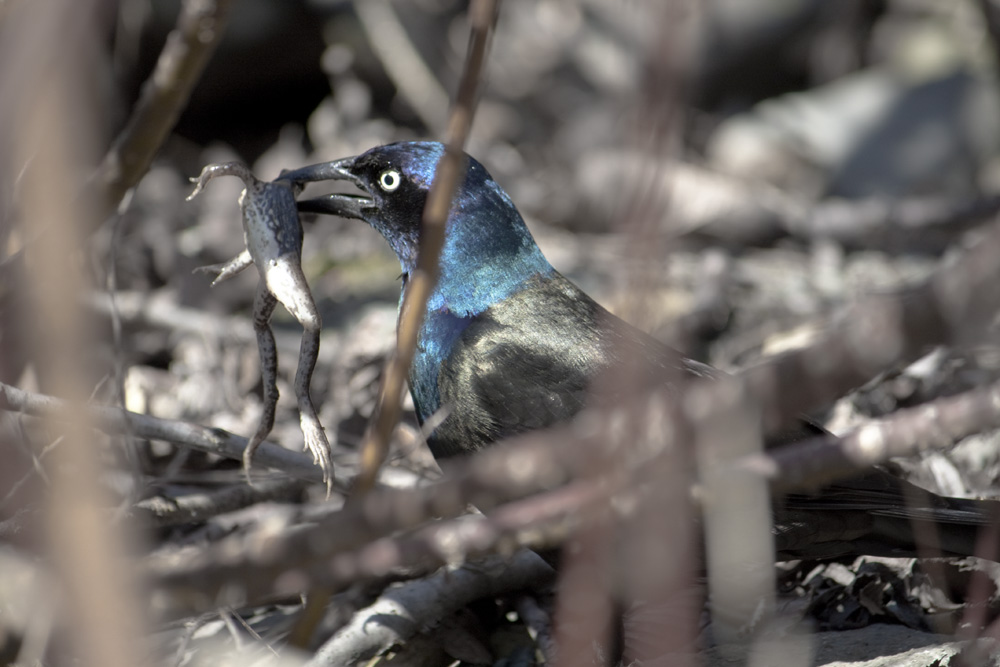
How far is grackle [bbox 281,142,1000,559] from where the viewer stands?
2770mm

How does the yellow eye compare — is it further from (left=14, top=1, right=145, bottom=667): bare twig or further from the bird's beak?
(left=14, top=1, right=145, bottom=667): bare twig

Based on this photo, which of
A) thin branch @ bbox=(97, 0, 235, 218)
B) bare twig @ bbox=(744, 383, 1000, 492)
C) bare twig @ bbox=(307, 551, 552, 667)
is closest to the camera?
bare twig @ bbox=(744, 383, 1000, 492)

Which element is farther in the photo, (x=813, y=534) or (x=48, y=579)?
(x=813, y=534)

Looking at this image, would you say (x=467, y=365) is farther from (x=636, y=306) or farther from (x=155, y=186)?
(x=155, y=186)

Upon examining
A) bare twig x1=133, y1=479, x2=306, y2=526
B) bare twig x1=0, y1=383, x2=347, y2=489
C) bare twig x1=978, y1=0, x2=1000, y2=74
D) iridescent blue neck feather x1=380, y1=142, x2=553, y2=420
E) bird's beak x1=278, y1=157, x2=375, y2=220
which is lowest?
bare twig x1=133, y1=479, x2=306, y2=526

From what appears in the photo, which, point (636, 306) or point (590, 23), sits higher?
point (590, 23)

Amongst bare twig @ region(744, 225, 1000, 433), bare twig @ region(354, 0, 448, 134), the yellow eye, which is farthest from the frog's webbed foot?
bare twig @ region(354, 0, 448, 134)

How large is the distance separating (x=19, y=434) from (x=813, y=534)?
2.21 m

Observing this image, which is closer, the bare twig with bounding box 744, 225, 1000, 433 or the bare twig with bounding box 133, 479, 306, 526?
the bare twig with bounding box 744, 225, 1000, 433

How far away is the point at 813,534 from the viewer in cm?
280

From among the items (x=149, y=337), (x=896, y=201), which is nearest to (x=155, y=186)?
(x=149, y=337)

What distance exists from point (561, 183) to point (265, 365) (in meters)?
4.00

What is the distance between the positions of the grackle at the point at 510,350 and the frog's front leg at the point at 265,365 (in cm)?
49

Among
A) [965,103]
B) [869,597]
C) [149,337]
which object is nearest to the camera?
[869,597]
